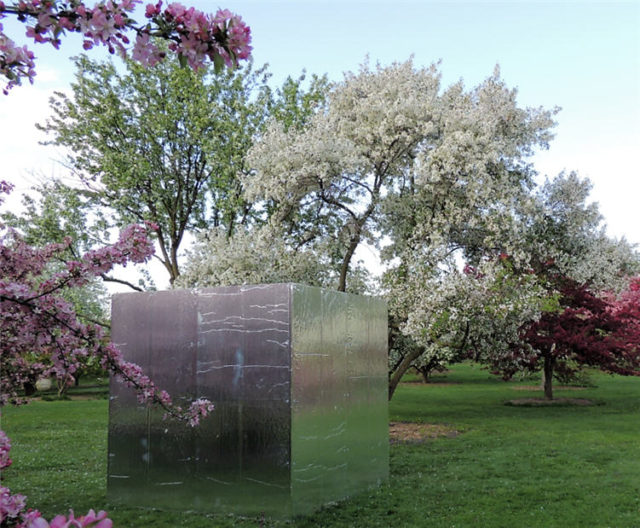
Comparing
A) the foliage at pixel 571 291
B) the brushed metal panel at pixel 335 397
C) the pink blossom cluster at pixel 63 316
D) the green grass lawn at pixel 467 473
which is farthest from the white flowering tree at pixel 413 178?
the pink blossom cluster at pixel 63 316

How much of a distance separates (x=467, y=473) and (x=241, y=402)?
189 inches

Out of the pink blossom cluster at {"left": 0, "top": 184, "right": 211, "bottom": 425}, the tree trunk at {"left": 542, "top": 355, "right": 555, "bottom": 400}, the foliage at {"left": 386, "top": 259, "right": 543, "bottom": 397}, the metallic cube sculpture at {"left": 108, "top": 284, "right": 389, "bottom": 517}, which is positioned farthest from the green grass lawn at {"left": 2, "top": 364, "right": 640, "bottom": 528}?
the pink blossom cluster at {"left": 0, "top": 184, "right": 211, "bottom": 425}

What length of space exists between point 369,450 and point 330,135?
8098mm

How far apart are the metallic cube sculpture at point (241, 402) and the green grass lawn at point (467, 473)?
12.6 inches

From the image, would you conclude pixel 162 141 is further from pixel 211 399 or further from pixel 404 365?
pixel 211 399

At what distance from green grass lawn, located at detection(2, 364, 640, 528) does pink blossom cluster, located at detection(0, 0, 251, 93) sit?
21.1 ft

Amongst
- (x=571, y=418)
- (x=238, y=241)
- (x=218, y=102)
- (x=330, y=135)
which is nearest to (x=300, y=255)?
(x=238, y=241)

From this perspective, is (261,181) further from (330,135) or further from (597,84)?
(597,84)

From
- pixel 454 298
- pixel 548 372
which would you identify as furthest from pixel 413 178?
pixel 548 372

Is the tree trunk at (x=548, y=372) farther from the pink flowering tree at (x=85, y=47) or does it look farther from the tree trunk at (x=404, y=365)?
the pink flowering tree at (x=85, y=47)

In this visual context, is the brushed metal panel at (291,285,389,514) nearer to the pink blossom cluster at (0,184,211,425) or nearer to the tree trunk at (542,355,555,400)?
the pink blossom cluster at (0,184,211,425)

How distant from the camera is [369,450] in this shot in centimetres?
1023

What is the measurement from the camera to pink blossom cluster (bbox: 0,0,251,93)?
A: 9.49 feet

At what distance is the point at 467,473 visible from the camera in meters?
11.3
